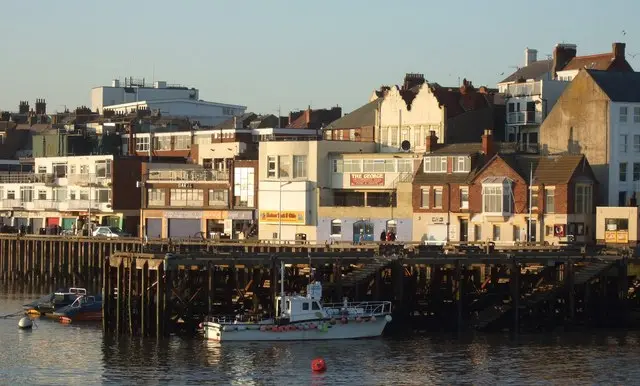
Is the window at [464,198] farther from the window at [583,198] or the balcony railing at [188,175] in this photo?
the balcony railing at [188,175]

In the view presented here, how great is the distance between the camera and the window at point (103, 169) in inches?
5822

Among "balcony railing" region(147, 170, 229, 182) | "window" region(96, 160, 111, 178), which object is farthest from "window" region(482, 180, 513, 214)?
"window" region(96, 160, 111, 178)

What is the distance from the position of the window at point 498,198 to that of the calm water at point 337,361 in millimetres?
28318

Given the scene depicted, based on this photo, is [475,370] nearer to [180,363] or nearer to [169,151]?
[180,363]

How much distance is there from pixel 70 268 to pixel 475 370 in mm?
65786

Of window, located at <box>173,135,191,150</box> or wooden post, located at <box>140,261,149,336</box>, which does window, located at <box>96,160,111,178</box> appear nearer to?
window, located at <box>173,135,191,150</box>

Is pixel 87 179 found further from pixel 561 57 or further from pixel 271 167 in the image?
pixel 561 57

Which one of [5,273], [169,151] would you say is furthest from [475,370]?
[169,151]

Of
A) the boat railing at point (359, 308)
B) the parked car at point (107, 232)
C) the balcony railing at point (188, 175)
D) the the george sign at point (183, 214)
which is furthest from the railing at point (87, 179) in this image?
the boat railing at point (359, 308)

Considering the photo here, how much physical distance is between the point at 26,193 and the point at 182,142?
661 inches

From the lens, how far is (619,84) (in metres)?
115

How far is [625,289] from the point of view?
88.1 m

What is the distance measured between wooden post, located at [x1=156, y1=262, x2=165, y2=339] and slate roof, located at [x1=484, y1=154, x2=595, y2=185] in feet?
126

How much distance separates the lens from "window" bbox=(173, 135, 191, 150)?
527 ft
